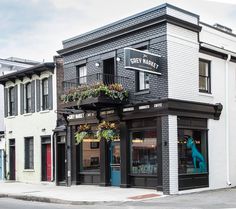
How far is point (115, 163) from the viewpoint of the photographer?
20.1 m

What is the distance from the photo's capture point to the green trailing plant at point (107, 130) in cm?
1936

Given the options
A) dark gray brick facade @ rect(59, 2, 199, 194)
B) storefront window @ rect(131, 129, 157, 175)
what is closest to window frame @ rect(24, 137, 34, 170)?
dark gray brick facade @ rect(59, 2, 199, 194)

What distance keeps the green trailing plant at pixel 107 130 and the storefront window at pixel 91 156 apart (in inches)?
A: 69.2

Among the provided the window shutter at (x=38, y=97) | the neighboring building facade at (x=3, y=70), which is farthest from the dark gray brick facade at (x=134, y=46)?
the neighboring building facade at (x=3, y=70)

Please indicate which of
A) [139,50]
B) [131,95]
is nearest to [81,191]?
[131,95]

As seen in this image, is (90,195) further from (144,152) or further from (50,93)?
(50,93)

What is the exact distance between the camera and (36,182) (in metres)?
25.2

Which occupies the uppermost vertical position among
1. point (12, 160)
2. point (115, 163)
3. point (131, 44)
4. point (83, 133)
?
point (131, 44)

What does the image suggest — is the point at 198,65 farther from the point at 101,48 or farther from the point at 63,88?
the point at 63,88

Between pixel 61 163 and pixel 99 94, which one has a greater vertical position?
pixel 99 94

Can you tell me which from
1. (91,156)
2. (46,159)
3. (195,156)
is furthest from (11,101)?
(195,156)

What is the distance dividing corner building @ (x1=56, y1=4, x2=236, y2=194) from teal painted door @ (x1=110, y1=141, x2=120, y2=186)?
44 mm

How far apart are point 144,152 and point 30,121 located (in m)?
9.51

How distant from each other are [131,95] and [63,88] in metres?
4.63
